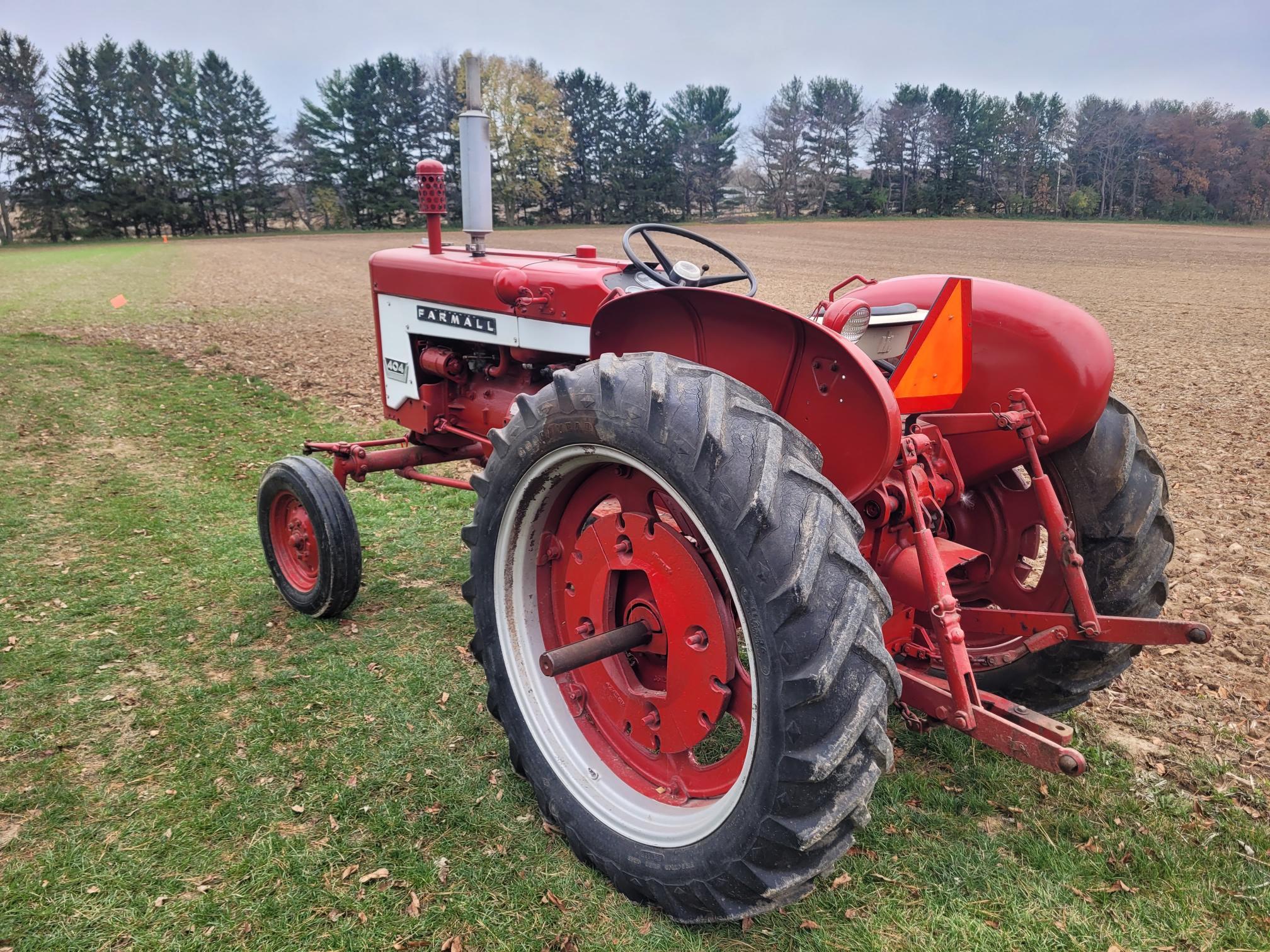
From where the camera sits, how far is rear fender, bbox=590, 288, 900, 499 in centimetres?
168

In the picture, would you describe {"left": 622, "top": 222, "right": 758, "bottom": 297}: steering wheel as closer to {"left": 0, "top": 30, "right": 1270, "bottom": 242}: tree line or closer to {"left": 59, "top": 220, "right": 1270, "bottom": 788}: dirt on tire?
{"left": 59, "top": 220, "right": 1270, "bottom": 788}: dirt on tire

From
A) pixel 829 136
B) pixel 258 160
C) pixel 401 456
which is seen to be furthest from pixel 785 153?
pixel 401 456

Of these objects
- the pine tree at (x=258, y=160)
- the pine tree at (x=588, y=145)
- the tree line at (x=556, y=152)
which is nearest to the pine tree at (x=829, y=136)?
the tree line at (x=556, y=152)

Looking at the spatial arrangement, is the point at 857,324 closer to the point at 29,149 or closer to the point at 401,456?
the point at 401,456

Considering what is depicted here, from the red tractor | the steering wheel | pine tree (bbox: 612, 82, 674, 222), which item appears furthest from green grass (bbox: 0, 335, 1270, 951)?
pine tree (bbox: 612, 82, 674, 222)

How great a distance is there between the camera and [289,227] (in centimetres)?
4519

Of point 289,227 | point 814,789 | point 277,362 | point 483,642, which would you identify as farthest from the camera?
point 289,227

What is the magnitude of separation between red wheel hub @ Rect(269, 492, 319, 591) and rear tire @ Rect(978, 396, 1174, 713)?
2732 millimetres

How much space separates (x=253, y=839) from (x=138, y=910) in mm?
288

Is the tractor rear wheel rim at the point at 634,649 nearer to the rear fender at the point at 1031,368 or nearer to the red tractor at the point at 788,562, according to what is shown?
the red tractor at the point at 788,562

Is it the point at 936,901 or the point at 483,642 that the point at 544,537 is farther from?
the point at 936,901

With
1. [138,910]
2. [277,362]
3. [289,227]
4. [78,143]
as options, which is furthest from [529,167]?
[138,910]

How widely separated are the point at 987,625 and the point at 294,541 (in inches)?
106

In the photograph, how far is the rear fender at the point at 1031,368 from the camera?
81.5 inches
